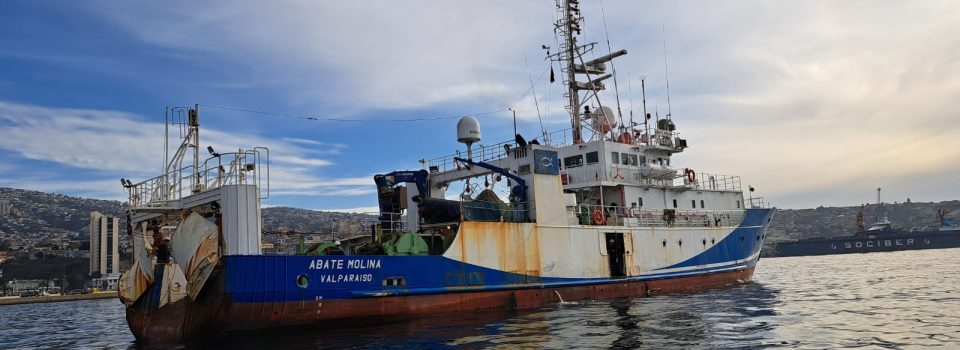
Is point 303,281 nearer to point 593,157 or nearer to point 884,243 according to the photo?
point 593,157

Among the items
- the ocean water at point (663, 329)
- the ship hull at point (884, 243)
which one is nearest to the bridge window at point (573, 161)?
the ocean water at point (663, 329)

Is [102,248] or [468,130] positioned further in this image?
[102,248]

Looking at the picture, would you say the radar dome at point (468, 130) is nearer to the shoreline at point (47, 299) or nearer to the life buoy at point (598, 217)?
the life buoy at point (598, 217)

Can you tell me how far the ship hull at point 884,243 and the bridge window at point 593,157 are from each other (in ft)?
328

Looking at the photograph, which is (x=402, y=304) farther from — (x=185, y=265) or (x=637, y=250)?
(x=637, y=250)

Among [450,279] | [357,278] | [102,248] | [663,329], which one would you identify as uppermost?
[102,248]

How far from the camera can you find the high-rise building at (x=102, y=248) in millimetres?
80562

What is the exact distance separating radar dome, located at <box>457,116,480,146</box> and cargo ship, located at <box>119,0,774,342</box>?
0.19ft

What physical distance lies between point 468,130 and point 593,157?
5.41 meters

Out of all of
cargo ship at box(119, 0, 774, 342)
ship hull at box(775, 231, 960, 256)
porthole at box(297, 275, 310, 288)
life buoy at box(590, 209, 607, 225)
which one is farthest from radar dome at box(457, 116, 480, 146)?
ship hull at box(775, 231, 960, 256)

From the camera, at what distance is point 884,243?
104250 millimetres

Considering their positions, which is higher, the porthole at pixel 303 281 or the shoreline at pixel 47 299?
the porthole at pixel 303 281

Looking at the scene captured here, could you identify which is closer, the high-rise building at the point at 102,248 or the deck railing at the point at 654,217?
the deck railing at the point at 654,217

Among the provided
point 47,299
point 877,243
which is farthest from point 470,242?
point 877,243
